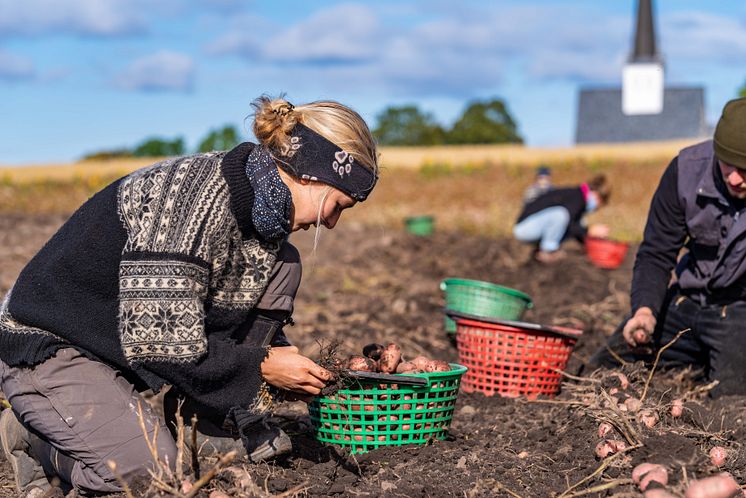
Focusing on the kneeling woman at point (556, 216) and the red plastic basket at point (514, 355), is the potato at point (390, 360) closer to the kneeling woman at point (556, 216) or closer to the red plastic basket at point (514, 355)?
the red plastic basket at point (514, 355)

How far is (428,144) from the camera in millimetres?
65312

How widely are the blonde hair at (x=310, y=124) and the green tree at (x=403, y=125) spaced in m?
64.7

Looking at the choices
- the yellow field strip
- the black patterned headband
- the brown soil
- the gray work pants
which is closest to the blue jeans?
the brown soil

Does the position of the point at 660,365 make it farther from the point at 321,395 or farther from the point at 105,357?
the point at 105,357

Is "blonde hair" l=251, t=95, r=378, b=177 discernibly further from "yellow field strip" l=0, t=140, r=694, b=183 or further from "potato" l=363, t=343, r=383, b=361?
"yellow field strip" l=0, t=140, r=694, b=183

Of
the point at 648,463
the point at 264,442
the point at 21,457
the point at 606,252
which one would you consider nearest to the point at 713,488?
the point at 648,463

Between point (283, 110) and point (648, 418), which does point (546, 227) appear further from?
point (283, 110)

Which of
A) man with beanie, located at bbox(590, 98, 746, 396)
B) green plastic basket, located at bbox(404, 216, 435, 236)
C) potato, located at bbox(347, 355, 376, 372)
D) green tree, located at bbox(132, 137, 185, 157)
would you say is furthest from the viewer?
green tree, located at bbox(132, 137, 185, 157)

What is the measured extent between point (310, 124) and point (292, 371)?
838mm

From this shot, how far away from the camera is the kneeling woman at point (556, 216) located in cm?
921

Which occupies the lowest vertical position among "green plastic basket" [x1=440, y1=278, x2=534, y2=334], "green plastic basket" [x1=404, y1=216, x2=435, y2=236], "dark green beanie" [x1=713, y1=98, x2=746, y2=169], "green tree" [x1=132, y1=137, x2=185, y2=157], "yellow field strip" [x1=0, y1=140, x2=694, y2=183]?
"green tree" [x1=132, y1=137, x2=185, y2=157]

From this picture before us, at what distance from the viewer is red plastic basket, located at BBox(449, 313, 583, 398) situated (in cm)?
423

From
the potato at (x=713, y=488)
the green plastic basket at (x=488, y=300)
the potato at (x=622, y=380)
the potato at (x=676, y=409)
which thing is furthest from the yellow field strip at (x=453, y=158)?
the potato at (x=713, y=488)

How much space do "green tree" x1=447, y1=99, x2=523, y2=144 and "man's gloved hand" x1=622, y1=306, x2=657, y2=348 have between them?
6122cm
